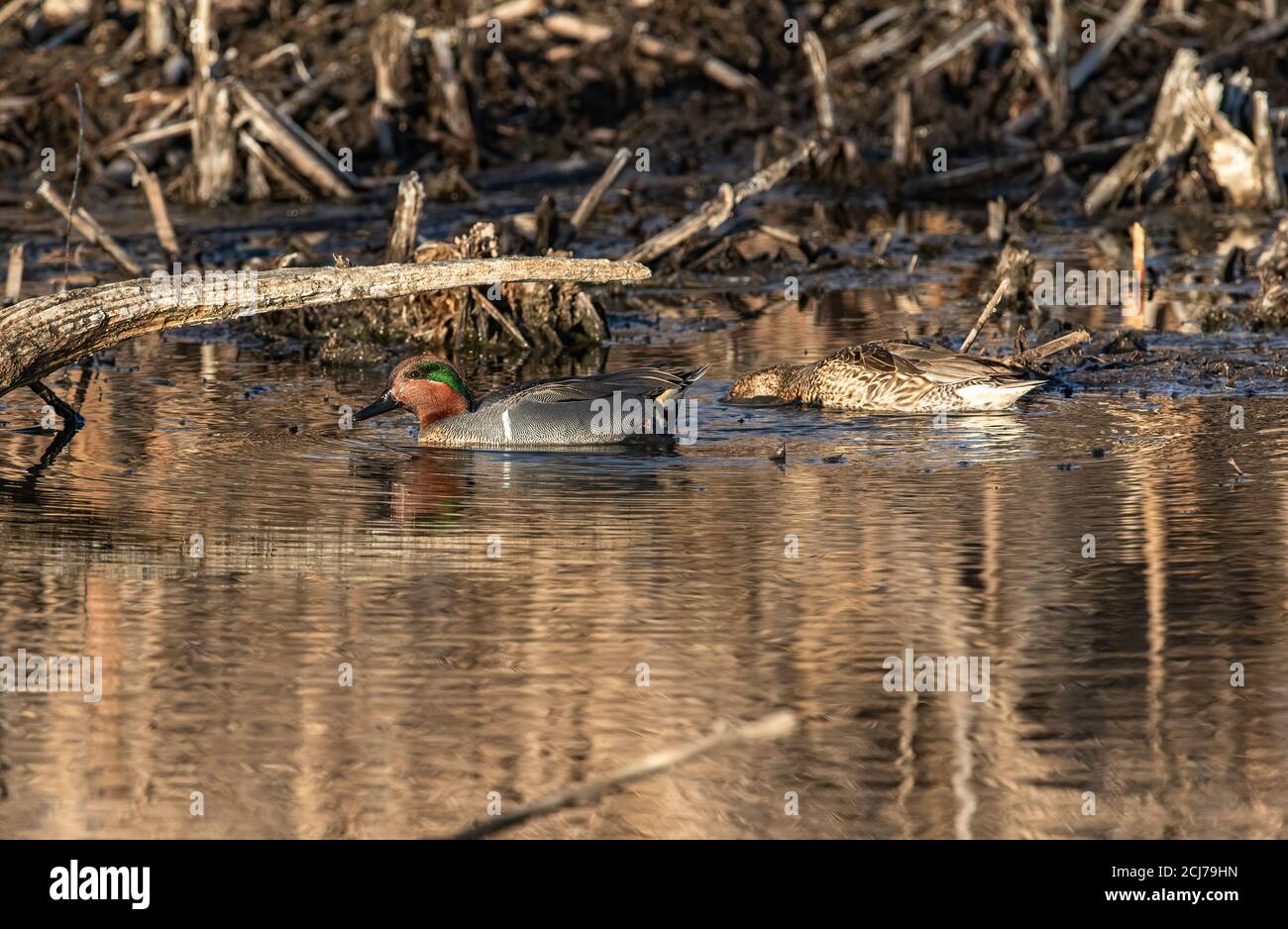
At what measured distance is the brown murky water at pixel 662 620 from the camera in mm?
6738

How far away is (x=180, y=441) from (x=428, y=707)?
504cm

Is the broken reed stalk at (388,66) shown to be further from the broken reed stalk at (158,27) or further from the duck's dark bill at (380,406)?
the duck's dark bill at (380,406)

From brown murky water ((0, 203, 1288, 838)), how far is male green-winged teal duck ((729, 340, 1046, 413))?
0.59 ft

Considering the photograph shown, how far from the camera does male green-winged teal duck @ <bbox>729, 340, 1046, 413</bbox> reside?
40.8 ft

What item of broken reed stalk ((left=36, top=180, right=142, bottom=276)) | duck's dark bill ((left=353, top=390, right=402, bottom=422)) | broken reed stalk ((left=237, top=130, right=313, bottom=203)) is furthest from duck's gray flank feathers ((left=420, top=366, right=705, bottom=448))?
broken reed stalk ((left=237, top=130, right=313, bottom=203))

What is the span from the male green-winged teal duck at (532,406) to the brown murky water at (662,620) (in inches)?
8.6

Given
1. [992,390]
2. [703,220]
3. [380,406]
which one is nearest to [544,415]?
[380,406]

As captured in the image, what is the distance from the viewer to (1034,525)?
9.81 meters

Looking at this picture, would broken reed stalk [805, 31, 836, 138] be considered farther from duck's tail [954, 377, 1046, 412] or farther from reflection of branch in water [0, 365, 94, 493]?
reflection of branch in water [0, 365, 94, 493]

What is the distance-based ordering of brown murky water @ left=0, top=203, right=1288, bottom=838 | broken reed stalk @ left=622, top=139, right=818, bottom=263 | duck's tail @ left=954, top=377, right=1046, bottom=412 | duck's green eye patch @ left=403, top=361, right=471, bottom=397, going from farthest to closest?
broken reed stalk @ left=622, top=139, right=818, bottom=263 → duck's tail @ left=954, top=377, right=1046, bottom=412 → duck's green eye patch @ left=403, top=361, right=471, bottom=397 → brown murky water @ left=0, top=203, right=1288, bottom=838

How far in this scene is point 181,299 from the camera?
11219 mm

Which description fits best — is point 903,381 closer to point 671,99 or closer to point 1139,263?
point 1139,263

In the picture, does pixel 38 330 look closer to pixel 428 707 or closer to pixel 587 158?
pixel 428 707
